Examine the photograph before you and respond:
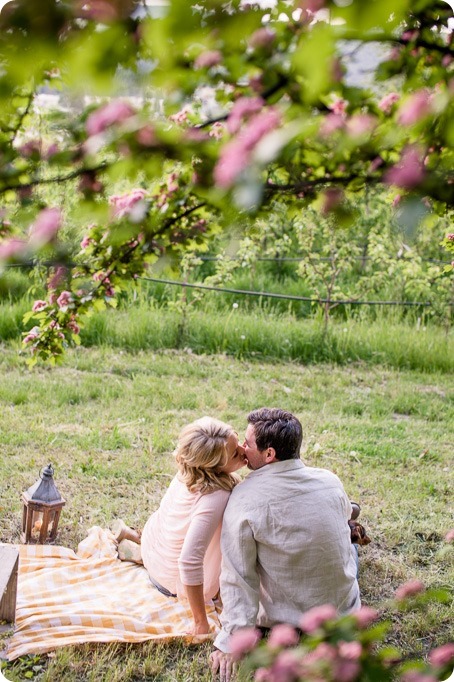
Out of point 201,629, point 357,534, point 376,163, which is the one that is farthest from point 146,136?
point 357,534

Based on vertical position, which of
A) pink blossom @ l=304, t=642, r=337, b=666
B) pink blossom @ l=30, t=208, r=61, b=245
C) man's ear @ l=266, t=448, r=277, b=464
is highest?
pink blossom @ l=30, t=208, r=61, b=245

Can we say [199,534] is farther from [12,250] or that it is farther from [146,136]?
[146,136]

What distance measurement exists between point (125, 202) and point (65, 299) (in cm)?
55

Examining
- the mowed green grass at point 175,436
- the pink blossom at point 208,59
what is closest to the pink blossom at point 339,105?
the pink blossom at point 208,59

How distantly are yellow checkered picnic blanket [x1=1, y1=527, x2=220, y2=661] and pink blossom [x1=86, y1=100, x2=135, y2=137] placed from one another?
2358 mm

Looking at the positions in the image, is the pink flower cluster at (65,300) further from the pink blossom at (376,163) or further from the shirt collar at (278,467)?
the pink blossom at (376,163)

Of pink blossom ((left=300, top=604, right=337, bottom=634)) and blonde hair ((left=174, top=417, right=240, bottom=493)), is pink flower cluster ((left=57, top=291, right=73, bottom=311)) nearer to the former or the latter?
blonde hair ((left=174, top=417, right=240, bottom=493))

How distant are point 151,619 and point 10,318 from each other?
16.5 ft

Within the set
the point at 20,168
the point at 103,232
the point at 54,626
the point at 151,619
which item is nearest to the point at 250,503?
the point at 151,619

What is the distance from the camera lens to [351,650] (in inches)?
43.0

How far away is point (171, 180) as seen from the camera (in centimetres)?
215

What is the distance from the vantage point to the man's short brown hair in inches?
123

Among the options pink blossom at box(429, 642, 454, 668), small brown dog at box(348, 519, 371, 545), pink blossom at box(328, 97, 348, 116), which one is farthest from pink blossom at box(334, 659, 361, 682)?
small brown dog at box(348, 519, 371, 545)

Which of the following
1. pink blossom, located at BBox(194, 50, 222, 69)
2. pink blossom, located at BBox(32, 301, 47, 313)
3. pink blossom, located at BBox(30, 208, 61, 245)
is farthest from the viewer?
pink blossom, located at BBox(32, 301, 47, 313)
